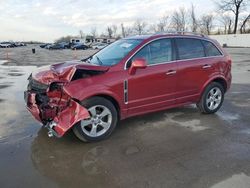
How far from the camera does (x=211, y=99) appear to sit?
7035mm

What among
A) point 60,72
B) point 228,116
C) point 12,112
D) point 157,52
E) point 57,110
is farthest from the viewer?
point 12,112

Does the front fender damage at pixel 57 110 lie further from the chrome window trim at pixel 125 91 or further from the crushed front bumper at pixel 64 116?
the chrome window trim at pixel 125 91

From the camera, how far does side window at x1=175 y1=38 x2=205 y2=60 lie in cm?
643

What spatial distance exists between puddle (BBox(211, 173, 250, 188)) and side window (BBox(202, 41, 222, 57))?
3.46 meters

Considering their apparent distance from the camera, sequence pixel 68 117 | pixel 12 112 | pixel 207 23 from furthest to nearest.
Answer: pixel 207 23 < pixel 12 112 < pixel 68 117

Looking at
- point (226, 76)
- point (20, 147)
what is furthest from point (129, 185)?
point (226, 76)

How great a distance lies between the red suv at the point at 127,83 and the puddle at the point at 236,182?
7.19 ft

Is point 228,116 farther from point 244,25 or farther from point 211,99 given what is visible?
point 244,25

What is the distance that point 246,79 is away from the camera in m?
12.5

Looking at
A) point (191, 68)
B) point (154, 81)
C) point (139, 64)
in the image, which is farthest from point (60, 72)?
point (191, 68)

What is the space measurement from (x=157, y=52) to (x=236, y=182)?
2.98 meters

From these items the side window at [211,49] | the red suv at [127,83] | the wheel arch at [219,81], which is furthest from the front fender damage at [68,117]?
the side window at [211,49]

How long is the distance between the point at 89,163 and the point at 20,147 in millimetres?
1364

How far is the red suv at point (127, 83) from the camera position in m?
5.02
